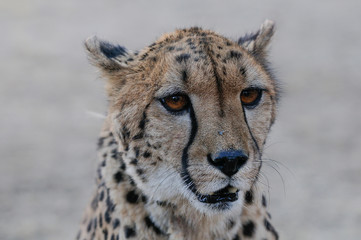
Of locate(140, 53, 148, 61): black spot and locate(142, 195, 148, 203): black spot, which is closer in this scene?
locate(142, 195, 148, 203): black spot

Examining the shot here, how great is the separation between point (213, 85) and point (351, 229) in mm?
3134

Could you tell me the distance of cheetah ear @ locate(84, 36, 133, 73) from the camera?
287cm

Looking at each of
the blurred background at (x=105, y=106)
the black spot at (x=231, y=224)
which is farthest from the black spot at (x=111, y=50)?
the black spot at (x=231, y=224)

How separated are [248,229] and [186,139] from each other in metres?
0.52

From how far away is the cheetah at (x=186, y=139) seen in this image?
248 cm

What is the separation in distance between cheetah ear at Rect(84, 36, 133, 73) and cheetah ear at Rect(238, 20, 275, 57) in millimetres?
523

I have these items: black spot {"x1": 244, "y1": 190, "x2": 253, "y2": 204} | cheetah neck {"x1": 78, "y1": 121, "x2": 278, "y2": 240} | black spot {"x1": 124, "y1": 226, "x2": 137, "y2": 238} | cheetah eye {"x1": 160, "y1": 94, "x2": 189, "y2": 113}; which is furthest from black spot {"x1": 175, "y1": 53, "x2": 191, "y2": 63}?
black spot {"x1": 124, "y1": 226, "x2": 137, "y2": 238}

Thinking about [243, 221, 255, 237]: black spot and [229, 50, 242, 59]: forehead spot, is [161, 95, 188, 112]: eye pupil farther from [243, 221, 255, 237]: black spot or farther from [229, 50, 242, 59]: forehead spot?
[243, 221, 255, 237]: black spot

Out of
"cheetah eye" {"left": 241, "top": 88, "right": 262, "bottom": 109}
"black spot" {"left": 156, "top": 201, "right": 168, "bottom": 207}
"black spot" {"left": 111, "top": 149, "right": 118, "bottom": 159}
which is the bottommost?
"black spot" {"left": 156, "top": 201, "right": 168, "bottom": 207}

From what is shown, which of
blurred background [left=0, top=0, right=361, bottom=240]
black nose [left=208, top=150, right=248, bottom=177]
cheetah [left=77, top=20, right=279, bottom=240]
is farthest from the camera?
blurred background [left=0, top=0, right=361, bottom=240]

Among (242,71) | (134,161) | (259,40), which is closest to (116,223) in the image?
(134,161)

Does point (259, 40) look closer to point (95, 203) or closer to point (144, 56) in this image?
point (144, 56)

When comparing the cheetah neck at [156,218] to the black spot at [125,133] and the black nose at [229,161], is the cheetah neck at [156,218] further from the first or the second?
the black nose at [229,161]

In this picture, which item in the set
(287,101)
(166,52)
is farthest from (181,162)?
(287,101)
